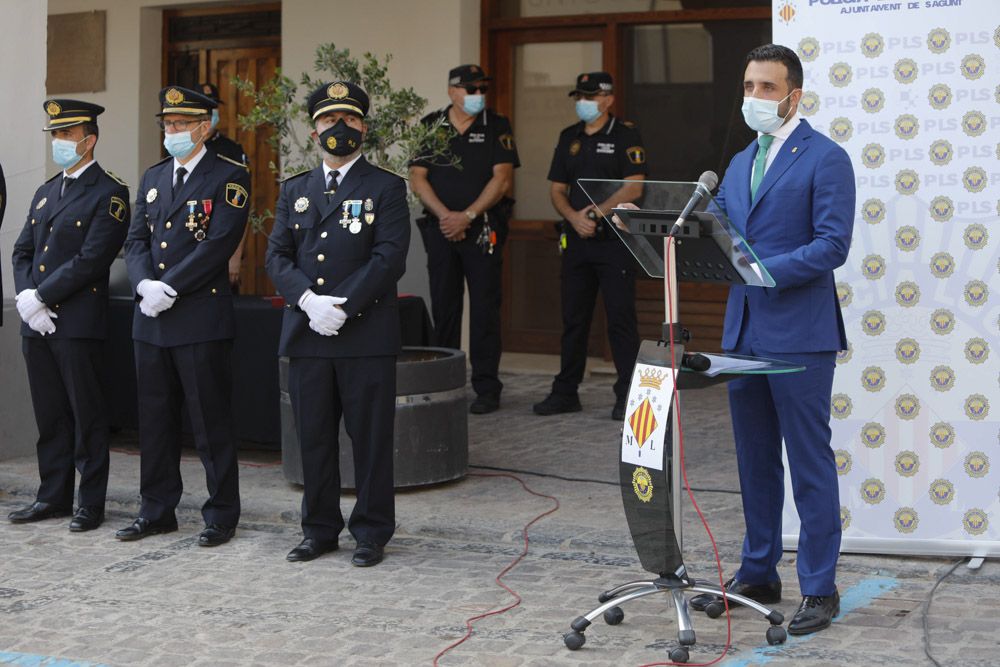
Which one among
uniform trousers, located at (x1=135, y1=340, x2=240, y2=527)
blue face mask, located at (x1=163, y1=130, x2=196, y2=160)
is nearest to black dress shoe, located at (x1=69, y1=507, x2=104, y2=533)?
uniform trousers, located at (x1=135, y1=340, x2=240, y2=527)

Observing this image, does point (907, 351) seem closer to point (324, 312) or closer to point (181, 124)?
point (324, 312)

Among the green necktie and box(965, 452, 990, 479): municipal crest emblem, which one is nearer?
the green necktie

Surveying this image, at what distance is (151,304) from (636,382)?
250cm

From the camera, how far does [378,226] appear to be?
6074 millimetres

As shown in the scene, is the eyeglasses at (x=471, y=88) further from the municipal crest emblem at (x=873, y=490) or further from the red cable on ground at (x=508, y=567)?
the municipal crest emblem at (x=873, y=490)

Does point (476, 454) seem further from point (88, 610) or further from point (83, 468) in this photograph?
point (88, 610)

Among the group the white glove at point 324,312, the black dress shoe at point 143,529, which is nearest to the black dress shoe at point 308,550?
the black dress shoe at point 143,529

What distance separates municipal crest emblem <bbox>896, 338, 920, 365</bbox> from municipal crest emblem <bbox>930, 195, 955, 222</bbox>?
50 cm

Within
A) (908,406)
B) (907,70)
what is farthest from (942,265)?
(907,70)

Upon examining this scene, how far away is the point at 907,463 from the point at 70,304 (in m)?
3.84

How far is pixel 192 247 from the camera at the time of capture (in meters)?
6.41

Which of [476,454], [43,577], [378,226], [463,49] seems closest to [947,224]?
[378,226]

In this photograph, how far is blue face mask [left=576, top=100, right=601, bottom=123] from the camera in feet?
29.6

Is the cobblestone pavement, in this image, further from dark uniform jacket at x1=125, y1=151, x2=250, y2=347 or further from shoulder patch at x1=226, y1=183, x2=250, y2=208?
shoulder patch at x1=226, y1=183, x2=250, y2=208
